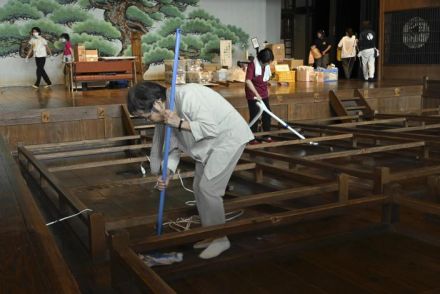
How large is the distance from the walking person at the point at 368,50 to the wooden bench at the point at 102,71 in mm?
4971

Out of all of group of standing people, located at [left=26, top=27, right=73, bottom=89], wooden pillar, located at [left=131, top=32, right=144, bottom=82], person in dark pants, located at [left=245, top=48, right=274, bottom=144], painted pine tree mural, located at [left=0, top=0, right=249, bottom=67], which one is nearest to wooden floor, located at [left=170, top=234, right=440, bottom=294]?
person in dark pants, located at [left=245, top=48, right=274, bottom=144]

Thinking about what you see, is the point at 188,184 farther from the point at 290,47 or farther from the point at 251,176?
the point at 290,47

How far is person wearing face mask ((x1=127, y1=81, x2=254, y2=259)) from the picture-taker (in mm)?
2328

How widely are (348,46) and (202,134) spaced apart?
9729mm

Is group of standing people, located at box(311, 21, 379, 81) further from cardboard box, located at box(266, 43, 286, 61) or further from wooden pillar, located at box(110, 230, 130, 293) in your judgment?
wooden pillar, located at box(110, 230, 130, 293)

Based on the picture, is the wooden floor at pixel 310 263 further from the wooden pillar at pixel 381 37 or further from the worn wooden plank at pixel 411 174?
the wooden pillar at pixel 381 37

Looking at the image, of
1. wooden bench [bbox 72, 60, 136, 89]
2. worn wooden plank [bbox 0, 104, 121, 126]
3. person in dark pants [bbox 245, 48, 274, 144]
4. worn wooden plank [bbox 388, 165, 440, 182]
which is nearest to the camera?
worn wooden plank [bbox 388, 165, 440, 182]

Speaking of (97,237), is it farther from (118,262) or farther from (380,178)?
(380,178)

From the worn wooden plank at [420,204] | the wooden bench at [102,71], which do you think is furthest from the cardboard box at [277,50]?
the worn wooden plank at [420,204]

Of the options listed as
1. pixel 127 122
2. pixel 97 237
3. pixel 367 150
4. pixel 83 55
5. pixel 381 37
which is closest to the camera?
pixel 97 237

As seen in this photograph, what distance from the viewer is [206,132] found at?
7.80 feet

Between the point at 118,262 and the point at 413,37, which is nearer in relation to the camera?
the point at 118,262

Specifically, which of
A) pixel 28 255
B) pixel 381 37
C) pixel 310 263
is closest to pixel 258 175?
pixel 310 263

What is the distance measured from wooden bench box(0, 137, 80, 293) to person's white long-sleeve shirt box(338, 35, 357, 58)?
10046 mm
